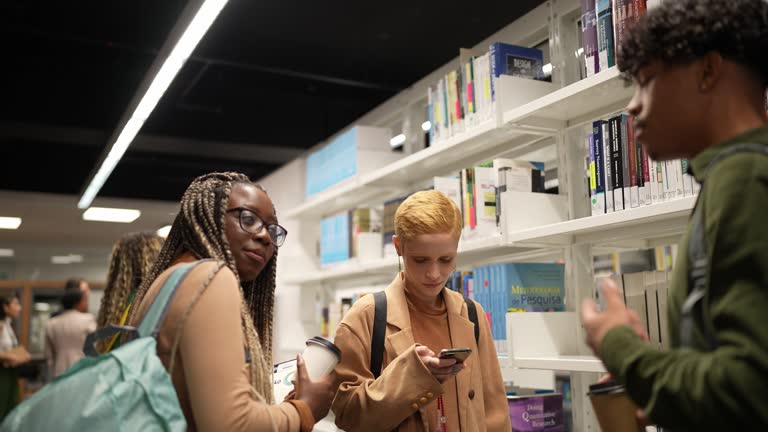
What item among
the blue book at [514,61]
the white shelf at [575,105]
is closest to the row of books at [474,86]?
the blue book at [514,61]

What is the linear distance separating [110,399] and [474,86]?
7.90ft

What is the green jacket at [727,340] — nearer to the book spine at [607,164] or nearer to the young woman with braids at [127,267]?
the book spine at [607,164]

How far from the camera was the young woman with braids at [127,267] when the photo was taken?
2.91m

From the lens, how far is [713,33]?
105 cm

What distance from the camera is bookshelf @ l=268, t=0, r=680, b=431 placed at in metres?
2.45

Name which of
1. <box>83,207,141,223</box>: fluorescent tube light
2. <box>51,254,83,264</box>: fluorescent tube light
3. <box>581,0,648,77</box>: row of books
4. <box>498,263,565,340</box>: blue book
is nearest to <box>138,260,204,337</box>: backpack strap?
<box>581,0,648,77</box>: row of books

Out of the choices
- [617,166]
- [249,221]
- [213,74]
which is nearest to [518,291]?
[617,166]

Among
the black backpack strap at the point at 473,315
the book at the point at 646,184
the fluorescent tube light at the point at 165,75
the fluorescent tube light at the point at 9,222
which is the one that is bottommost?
the black backpack strap at the point at 473,315

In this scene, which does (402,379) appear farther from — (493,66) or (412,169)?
(412,169)

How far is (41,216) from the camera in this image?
32.6ft

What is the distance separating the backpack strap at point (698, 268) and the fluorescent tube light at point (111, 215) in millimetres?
10370

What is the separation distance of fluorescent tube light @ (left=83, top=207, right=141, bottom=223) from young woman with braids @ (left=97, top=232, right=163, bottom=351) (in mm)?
7866

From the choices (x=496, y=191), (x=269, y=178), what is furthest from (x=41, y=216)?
(x=496, y=191)

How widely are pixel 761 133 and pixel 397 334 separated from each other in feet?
3.96
